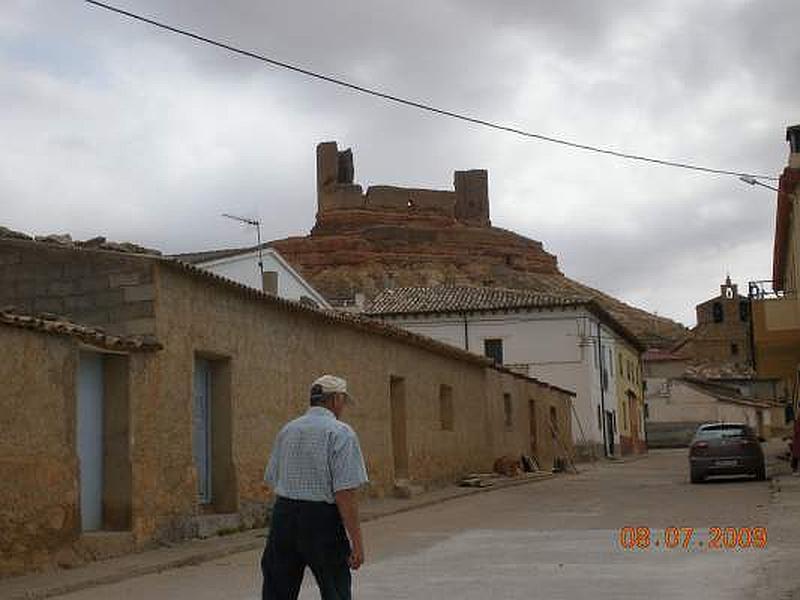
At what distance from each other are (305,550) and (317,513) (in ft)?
0.66

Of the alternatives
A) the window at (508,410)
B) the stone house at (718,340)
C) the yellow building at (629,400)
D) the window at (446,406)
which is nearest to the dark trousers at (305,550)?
the window at (446,406)

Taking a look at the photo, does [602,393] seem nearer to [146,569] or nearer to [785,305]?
[785,305]

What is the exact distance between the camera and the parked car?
23.8 metres

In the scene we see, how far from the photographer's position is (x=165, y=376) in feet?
43.9

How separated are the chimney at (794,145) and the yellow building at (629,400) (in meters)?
29.8

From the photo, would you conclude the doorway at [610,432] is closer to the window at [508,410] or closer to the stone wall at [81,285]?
the window at [508,410]

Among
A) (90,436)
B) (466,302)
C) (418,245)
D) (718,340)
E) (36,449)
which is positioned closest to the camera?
(36,449)

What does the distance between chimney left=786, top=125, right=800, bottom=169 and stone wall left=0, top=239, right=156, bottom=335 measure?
1634 cm

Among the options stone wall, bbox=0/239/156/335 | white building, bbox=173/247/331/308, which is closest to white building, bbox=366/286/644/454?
white building, bbox=173/247/331/308

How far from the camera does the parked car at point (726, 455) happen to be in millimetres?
23766

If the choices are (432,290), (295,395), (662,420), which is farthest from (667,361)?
(295,395)
